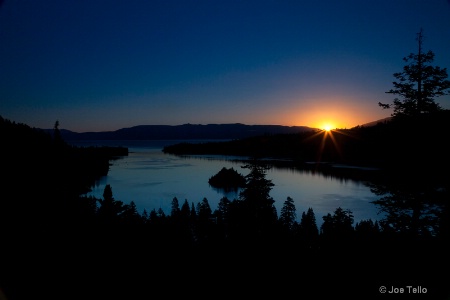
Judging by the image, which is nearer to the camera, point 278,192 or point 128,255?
point 128,255

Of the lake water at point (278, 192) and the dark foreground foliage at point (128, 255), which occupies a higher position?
the dark foreground foliage at point (128, 255)

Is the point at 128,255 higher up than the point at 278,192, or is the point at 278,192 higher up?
the point at 128,255

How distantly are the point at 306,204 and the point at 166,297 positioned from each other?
6748 centimetres

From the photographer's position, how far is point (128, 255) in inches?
453

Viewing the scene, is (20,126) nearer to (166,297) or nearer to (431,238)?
(166,297)

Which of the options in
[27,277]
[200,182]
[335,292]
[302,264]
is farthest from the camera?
[200,182]

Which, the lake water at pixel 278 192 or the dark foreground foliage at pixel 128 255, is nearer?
the dark foreground foliage at pixel 128 255

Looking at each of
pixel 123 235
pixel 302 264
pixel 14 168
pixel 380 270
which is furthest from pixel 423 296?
pixel 14 168

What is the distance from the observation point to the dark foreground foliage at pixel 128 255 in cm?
852

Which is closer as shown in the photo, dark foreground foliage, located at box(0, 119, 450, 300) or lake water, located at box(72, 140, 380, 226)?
dark foreground foliage, located at box(0, 119, 450, 300)

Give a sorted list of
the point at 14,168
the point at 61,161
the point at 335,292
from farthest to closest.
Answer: the point at 335,292
the point at 61,161
the point at 14,168

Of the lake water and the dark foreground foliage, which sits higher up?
the dark foreground foliage

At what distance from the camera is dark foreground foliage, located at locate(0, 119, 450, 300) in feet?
27.9

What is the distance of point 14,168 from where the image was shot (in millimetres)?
9133
